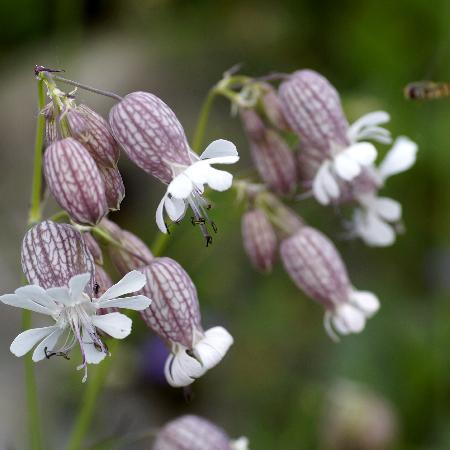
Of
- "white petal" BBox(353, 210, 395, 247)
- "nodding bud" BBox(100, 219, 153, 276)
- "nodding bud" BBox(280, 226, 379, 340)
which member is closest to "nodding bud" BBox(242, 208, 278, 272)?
"nodding bud" BBox(280, 226, 379, 340)

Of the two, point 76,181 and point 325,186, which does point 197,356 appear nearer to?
point 76,181

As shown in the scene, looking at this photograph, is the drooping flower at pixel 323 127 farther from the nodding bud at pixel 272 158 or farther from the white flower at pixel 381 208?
the white flower at pixel 381 208

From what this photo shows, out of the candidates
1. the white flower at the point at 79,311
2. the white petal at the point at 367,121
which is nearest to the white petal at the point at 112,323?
the white flower at the point at 79,311

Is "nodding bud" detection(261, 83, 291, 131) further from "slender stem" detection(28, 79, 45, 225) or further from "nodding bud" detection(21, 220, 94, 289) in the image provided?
"nodding bud" detection(21, 220, 94, 289)

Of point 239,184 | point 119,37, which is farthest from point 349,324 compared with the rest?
point 119,37

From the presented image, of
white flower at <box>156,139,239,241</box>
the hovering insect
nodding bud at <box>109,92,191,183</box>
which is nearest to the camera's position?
white flower at <box>156,139,239,241</box>

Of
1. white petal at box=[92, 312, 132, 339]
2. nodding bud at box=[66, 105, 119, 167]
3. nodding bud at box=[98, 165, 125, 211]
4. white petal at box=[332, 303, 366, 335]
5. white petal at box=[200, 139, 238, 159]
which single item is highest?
nodding bud at box=[66, 105, 119, 167]
